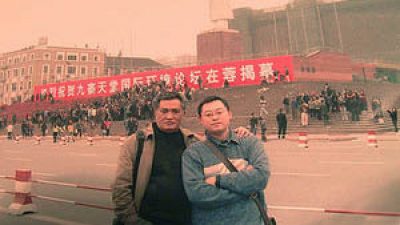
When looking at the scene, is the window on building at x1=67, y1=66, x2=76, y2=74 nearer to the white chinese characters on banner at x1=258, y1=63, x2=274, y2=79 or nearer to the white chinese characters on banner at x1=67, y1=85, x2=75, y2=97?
the white chinese characters on banner at x1=67, y1=85, x2=75, y2=97

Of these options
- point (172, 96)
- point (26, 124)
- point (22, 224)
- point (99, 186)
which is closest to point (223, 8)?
point (172, 96)

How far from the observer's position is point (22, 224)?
2768 millimetres

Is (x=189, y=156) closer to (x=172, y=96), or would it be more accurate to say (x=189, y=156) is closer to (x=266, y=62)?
(x=172, y=96)

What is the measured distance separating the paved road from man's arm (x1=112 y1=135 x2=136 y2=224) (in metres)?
1.08

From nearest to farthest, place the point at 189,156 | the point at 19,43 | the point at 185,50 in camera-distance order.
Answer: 1. the point at 189,156
2. the point at 185,50
3. the point at 19,43

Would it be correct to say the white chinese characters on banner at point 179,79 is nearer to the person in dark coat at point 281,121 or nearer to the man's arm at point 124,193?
the person in dark coat at point 281,121

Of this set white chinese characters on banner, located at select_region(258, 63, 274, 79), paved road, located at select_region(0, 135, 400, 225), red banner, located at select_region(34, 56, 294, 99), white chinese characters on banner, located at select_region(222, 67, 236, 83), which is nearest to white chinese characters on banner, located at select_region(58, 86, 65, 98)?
red banner, located at select_region(34, 56, 294, 99)

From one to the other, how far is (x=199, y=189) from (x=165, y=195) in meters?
0.26

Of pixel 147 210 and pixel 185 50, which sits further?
pixel 185 50

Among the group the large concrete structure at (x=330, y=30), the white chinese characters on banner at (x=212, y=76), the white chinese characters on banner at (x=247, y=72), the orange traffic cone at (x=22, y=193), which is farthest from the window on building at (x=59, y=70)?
the white chinese characters on banner at (x=247, y=72)

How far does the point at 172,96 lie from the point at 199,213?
0.63m

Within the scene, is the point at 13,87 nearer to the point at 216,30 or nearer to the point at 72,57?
the point at 72,57

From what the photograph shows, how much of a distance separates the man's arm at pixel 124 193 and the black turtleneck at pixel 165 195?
61 millimetres

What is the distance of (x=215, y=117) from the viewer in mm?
1456
